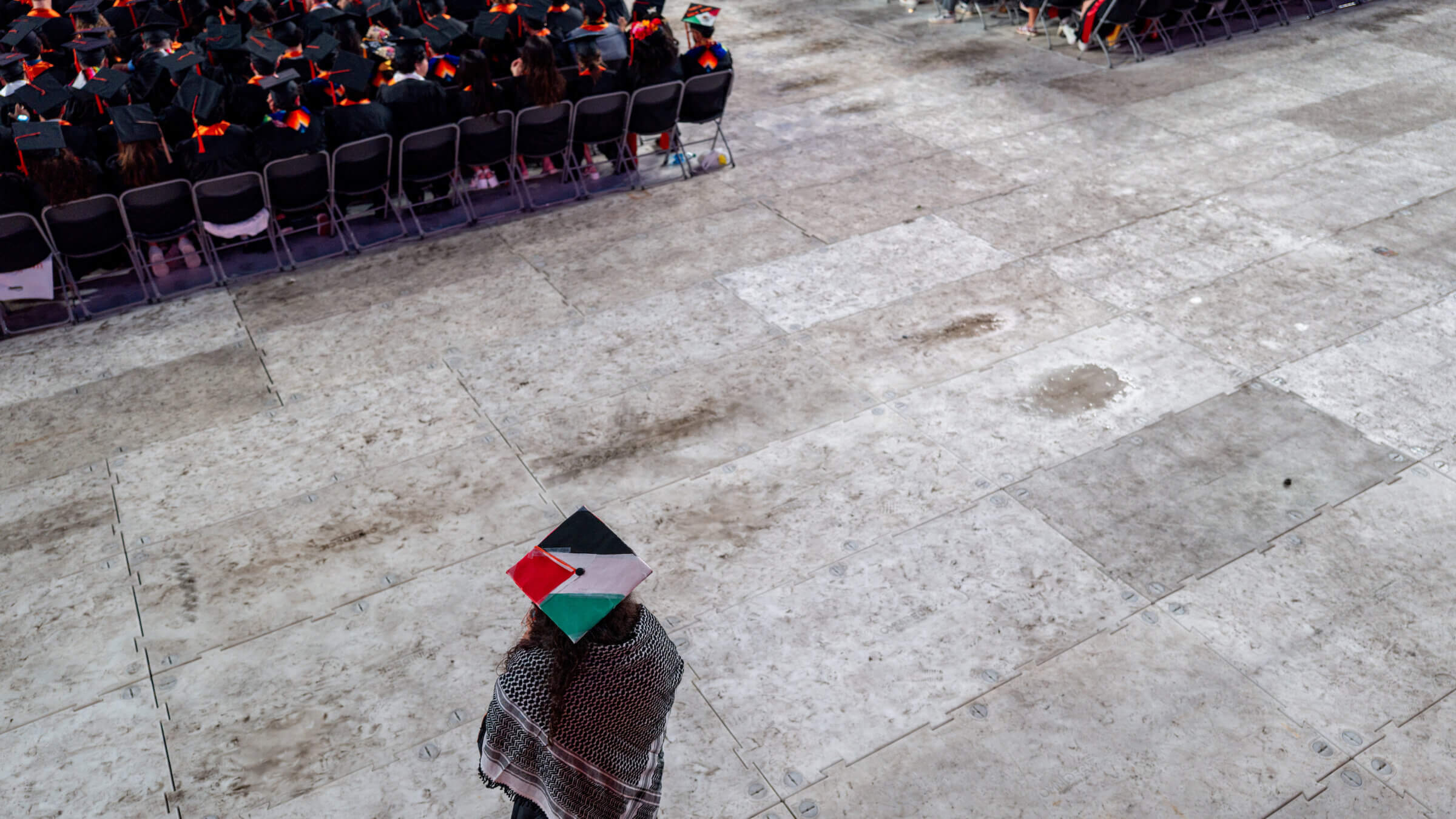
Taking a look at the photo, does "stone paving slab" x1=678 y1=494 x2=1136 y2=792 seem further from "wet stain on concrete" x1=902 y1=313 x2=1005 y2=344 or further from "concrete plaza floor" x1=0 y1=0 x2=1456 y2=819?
"wet stain on concrete" x1=902 y1=313 x2=1005 y2=344

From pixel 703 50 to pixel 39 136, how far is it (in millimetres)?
4666

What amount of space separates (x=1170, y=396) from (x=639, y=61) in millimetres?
4855

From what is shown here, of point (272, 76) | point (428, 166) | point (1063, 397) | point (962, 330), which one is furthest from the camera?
point (428, 166)

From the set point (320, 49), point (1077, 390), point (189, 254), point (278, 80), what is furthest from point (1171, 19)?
point (189, 254)

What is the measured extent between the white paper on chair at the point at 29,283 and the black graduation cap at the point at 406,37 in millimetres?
2841

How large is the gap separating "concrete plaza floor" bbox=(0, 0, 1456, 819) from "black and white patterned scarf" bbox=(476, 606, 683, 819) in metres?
1.03

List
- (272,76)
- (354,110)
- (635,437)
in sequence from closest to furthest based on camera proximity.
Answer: (635,437)
(354,110)
(272,76)

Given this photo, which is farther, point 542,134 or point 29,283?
point 542,134

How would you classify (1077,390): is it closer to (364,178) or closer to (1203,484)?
(1203,484)

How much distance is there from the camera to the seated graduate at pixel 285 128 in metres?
7.12

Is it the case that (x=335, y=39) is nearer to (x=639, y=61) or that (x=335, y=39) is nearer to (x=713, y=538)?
(x=639, y=61)

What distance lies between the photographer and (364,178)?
7480 millimetres

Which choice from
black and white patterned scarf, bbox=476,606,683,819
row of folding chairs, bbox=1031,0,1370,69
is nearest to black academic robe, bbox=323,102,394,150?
black and white patterned scarf, bbox=476,606,683,819

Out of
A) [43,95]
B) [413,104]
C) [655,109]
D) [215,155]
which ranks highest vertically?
[43,95]
